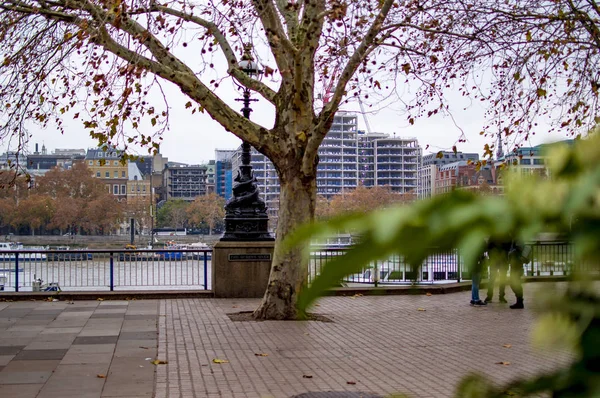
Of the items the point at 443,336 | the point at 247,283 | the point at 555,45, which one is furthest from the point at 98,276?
the point at 555,45

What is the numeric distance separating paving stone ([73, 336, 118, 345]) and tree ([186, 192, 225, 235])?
239 feet

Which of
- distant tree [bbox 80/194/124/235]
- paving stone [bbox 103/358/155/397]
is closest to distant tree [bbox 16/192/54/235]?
distant tree [bbox 80/194/124/235]

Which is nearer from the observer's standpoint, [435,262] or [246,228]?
[435,262]

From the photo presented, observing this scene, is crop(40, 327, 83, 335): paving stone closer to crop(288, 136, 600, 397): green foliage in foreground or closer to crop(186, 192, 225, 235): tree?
crop(288, 136, 600, 397): green foliage in foreground

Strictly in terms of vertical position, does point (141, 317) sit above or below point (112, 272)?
below

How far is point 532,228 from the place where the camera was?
0.56 metres

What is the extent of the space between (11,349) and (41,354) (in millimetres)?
742

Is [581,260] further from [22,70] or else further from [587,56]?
[587,56]

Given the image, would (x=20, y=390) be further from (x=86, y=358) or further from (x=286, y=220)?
(x=286, y=220)

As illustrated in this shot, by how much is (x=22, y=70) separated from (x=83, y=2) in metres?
2.69

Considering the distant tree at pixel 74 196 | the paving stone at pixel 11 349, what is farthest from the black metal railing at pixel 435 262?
the distant tree at pixel 74 196

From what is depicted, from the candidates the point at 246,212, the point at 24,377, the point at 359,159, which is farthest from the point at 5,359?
the point at 359,159

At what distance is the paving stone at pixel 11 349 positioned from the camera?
33.8 ft

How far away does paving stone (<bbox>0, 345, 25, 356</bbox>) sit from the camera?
10312mm
